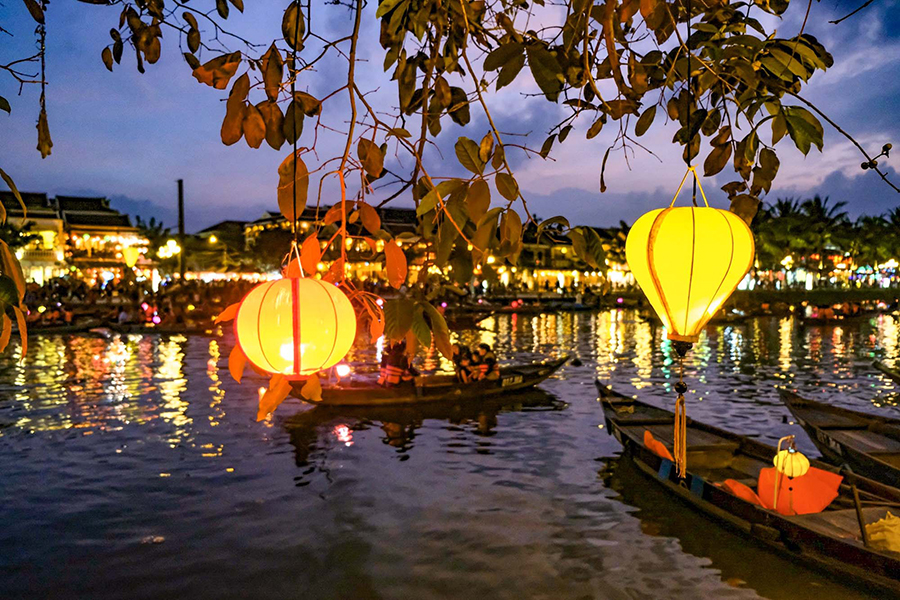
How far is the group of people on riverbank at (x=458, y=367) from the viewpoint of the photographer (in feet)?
45.3

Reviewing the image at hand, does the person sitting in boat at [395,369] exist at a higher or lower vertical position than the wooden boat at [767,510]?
higher

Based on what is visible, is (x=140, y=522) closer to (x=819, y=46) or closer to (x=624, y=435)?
(x=624, y=435)

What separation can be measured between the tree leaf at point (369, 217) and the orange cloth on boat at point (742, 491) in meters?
6.02

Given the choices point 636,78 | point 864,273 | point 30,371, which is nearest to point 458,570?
point 636,78

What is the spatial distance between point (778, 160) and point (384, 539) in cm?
637

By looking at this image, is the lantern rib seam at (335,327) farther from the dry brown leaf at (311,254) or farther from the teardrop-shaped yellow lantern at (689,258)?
the teardrop-shaped yellow lantern at (689,258)

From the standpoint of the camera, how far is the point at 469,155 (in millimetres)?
2225

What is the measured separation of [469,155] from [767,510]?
235 inches

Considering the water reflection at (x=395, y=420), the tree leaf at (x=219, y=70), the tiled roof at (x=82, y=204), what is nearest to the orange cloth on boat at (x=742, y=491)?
the water reflection at (x=395, y=420)

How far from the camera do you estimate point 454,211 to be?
2.15 meters

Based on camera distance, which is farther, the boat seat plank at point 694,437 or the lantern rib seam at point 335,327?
the boat seat plank at point 694,437

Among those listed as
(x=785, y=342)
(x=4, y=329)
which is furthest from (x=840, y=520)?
(x=785, y=342)

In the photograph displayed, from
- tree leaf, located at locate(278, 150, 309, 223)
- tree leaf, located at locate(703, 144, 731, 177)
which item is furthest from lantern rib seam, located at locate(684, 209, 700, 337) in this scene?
tree leaf, located at locate(278, 150, 309, 223)

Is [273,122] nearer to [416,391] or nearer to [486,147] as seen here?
[486,147]
